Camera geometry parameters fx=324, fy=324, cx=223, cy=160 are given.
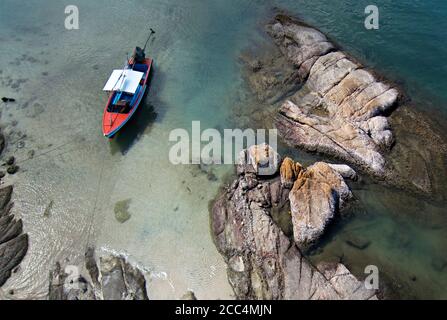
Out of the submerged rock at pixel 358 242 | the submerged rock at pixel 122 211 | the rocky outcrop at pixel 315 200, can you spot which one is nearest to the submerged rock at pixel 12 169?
the submerged rock at pixel 122 211

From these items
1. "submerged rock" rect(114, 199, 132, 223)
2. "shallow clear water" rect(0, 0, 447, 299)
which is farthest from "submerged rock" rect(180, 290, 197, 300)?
"submerged rock" rect(114, 199, 132, 223)

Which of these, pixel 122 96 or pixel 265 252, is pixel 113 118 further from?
pixel 265 252

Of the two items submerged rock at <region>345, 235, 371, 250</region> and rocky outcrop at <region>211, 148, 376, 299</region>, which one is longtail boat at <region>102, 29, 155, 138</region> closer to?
rocky outcrop at <region>211, 148, 376, 299</region>

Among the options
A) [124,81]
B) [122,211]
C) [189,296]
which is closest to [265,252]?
[189,296]

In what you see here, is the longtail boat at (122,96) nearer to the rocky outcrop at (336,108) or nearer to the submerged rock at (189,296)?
the rocky outcrop at (336,108)
